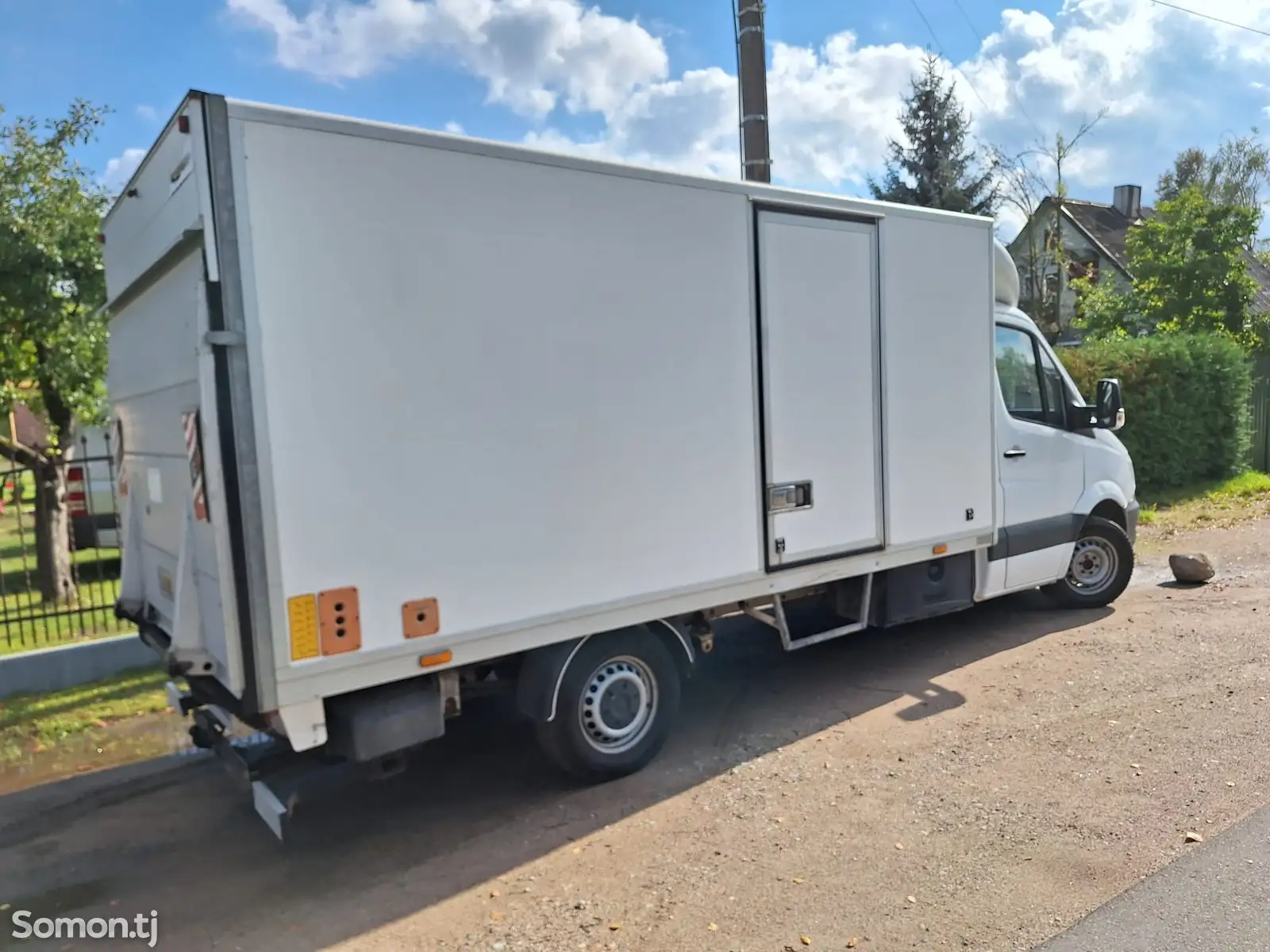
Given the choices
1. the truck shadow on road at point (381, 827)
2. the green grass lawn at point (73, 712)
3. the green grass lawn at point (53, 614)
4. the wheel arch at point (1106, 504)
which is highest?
the wheel arch at point (1106, 504)

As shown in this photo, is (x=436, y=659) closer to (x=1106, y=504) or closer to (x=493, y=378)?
(x=493, y=378)

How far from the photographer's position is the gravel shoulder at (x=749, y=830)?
11.7 feet

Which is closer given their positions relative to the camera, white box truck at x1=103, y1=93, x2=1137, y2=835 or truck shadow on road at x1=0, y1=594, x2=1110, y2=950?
white box truck at x1=103, y1=93, x2=1137, y2=835

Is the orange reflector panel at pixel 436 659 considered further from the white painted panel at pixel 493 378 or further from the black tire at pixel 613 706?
the black tire at pixel 613 706

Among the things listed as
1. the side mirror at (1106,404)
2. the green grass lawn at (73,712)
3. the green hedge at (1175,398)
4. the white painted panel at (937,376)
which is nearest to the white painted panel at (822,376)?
the white painted panel at (937,376)

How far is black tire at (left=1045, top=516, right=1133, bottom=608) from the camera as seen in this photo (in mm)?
7676

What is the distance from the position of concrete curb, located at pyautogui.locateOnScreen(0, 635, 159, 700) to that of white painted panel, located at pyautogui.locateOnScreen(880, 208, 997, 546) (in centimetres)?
538

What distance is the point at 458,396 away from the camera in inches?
158

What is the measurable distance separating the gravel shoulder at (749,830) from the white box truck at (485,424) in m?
0.43

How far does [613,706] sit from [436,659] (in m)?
1.14

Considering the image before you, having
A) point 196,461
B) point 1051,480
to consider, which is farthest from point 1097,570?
point 196,461

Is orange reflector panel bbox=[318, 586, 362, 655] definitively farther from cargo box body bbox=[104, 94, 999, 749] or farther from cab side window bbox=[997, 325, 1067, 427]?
cab side window bbox=[997, 325, 1067, 427]

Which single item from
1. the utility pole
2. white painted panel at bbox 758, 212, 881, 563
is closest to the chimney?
the utility pole

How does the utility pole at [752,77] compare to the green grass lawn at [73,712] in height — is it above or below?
above
